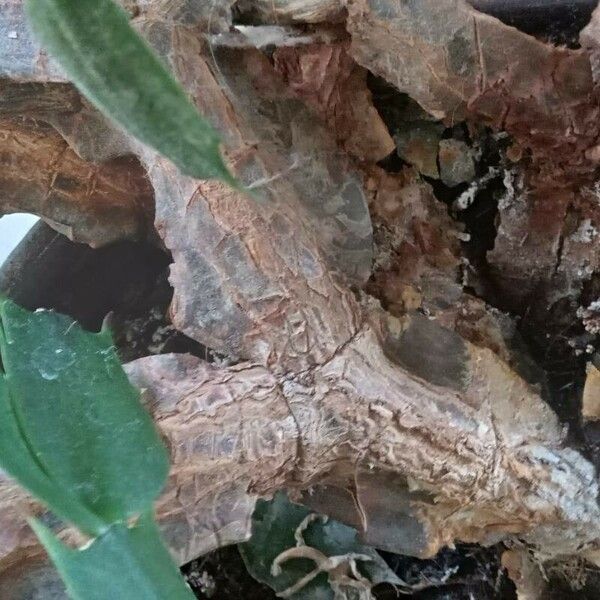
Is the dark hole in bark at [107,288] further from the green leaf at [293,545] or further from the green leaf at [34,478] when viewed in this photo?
the green leaf at [34,478]

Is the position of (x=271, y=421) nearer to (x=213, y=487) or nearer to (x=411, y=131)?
(x=213, y=487)

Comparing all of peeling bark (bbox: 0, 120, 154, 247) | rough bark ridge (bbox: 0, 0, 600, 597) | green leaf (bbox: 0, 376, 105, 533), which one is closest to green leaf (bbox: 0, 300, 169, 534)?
green leaf (bbox: 0, 376, 105, 533)

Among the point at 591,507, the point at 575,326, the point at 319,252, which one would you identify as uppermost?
the point at 319,252

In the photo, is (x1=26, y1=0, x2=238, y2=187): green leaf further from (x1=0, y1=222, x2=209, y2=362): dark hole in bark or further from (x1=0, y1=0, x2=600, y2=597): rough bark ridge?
(x1=0, y1=222, x2=209, y2=362): dark hole in bark

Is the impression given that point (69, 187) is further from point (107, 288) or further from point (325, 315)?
point (325, 315)

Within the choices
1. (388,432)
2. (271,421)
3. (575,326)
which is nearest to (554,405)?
(575,326)

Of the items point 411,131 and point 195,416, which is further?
point 411,131

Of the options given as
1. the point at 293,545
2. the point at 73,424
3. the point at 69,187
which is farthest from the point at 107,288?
the point at 73,424
